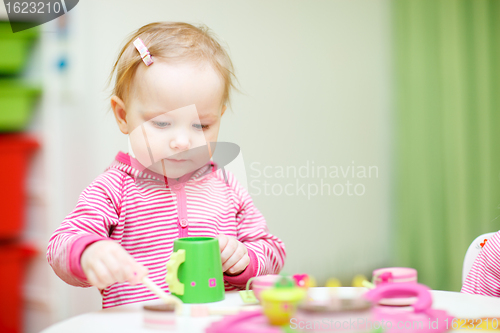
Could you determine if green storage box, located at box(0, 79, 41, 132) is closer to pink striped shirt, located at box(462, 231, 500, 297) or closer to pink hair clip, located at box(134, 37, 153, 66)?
pink hair clip, located at box(134, 37, 153, 66)

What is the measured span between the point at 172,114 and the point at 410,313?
487 millimetres

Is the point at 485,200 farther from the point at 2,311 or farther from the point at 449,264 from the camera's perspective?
the point at 2,311

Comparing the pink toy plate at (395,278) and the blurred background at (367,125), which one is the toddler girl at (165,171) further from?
the blurred background at (367,125)

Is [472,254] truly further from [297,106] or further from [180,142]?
[297,106]

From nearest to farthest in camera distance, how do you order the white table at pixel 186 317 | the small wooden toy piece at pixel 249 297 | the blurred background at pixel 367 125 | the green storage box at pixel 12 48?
the white table at pixel 186 317 → the small wooden toy piece at pixel 249 297 → the green storage box at pixel 12 48 → the blurred background at pixel 367 125

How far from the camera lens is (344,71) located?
231 centimetres

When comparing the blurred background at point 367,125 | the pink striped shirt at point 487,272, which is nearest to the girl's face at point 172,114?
the pink striped shirt at point 487,272

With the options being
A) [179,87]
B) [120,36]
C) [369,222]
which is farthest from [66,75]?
[369,222]

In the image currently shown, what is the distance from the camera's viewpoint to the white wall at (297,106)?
1.63 meters

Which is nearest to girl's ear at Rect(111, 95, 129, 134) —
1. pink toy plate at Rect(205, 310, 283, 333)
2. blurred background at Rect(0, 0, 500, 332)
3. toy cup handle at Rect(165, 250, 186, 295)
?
toy cup handle at Rect(165, 250, 186, 295)

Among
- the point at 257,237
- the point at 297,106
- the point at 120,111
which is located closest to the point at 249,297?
the point at 257,237

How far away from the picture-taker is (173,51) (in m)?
0.86

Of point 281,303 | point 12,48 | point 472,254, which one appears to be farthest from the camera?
point 12,48

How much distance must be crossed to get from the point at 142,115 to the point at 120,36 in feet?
3.17
